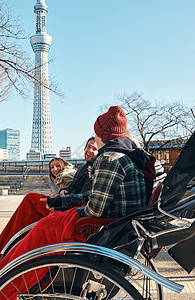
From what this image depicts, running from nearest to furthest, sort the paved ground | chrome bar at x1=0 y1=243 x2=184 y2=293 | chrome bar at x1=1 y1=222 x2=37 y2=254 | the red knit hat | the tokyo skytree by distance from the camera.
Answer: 1. chrome bar at x1=0 y1=243 x2=184 y2=293
2. the red knit hat
3. chrome bar at x1=1 y1=222 x2=37 y2=254
4. the paved ground
5. the tokyo skytree

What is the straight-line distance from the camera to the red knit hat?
2320 mm

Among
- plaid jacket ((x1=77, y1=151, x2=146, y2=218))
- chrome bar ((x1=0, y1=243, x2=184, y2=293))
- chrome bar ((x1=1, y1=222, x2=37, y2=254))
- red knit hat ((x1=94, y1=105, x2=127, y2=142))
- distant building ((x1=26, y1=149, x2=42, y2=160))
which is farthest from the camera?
distant building ((x1=26, y1=149, x2=42, y2=160))

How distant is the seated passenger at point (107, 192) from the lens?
6.87ft

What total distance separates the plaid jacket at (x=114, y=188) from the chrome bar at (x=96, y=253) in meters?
0.26

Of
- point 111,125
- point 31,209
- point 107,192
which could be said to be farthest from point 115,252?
point 31,209

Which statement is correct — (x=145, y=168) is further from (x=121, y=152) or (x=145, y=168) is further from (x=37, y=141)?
(x=37, y=141)

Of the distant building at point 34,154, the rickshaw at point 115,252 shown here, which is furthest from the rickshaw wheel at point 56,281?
the distant building at point 34,154

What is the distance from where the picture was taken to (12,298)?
211 cm

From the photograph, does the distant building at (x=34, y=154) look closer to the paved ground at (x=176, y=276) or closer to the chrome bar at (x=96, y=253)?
the paved ground at (x=176, y=276)

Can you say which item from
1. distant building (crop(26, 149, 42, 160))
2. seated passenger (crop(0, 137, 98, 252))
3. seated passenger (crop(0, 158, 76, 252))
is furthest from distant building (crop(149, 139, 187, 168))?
distant building (crop(26, 149, 42, 160))

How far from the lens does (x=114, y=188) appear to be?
2.10 metres

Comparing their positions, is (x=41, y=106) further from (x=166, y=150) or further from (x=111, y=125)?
(x=111, y=125)

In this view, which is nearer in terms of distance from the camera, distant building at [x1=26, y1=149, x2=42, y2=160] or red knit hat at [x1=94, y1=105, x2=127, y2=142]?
red knit hat at [x1=94, y1=105, x2=127, y2=142]

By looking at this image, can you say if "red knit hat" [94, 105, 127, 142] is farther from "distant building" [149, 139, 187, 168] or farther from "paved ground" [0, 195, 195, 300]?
"distant building" [149, 139, 187, 168]
